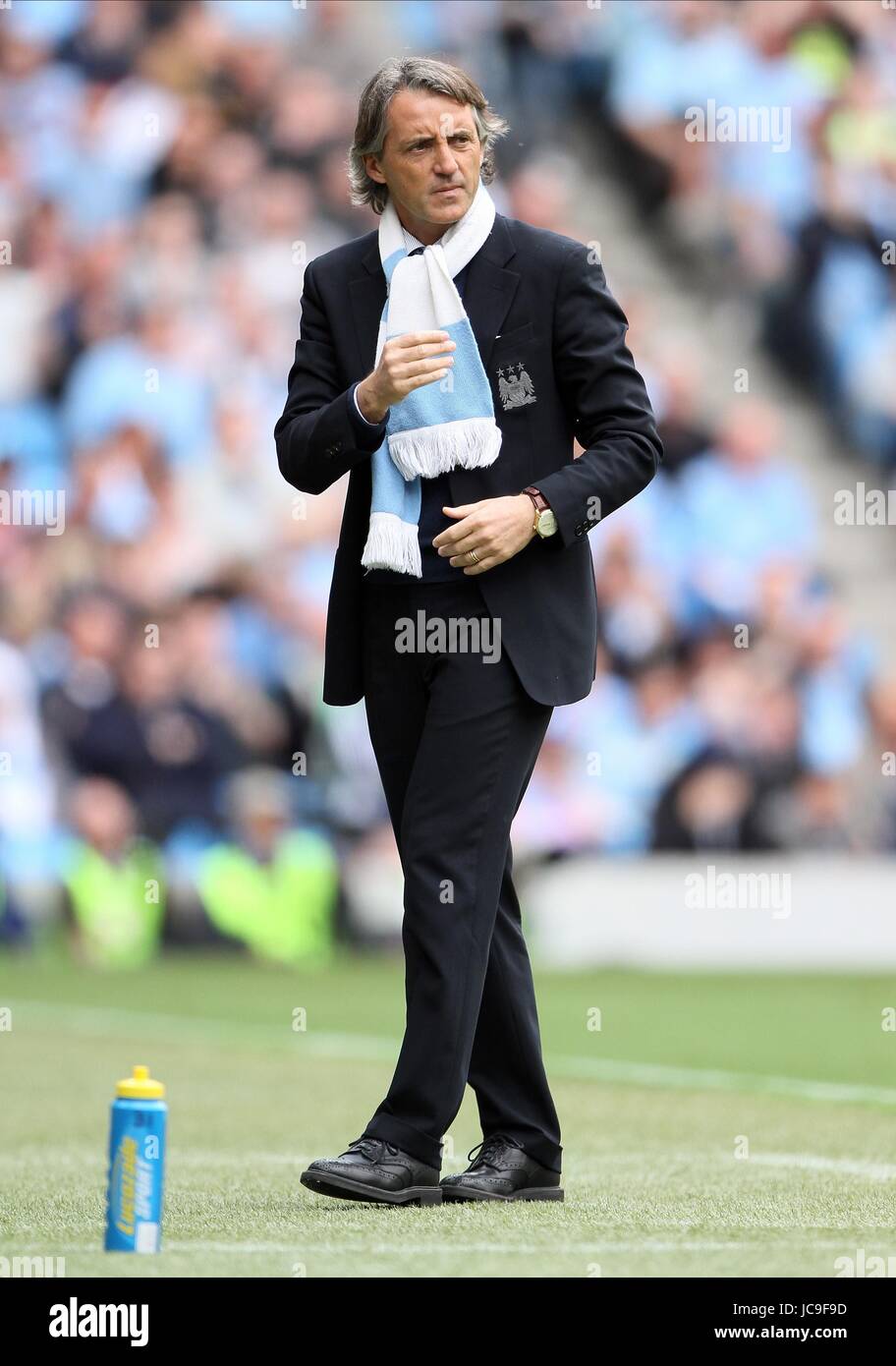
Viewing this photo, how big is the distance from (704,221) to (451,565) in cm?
1123

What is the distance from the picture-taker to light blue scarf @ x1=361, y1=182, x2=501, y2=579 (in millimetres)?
4316

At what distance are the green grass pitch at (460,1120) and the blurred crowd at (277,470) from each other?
888 millimetres

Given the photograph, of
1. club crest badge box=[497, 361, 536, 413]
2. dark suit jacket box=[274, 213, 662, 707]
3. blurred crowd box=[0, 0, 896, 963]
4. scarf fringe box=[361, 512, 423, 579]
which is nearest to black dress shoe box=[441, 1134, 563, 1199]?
dark suit jacket box=[274, 213, 662, 707]

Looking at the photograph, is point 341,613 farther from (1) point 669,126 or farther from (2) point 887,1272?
(1) point 669,126

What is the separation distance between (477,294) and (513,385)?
0.19 meters

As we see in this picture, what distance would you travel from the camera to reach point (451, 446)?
4316 millimetres

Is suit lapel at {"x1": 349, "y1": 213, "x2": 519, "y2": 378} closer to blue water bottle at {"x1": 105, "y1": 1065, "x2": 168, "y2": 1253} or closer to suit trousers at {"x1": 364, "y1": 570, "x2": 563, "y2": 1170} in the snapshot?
suit trousers at {"x1": 364, "y1": 570, "x2": 563, "y2": 1170}

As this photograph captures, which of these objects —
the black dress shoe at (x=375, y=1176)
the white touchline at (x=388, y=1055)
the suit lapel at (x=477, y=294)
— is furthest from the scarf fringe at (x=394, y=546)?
the white touchline at (x=388, y=1055)

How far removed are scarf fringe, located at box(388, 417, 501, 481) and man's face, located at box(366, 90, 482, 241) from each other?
1.31 ft

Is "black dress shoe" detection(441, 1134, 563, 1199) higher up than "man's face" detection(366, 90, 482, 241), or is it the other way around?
"man's face" detection(366, 90, 482, 241)

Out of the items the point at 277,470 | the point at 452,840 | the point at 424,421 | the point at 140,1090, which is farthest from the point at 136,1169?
the point at 277,470

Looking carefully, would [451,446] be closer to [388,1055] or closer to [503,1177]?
[503,1177]

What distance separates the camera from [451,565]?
13.9 feet
